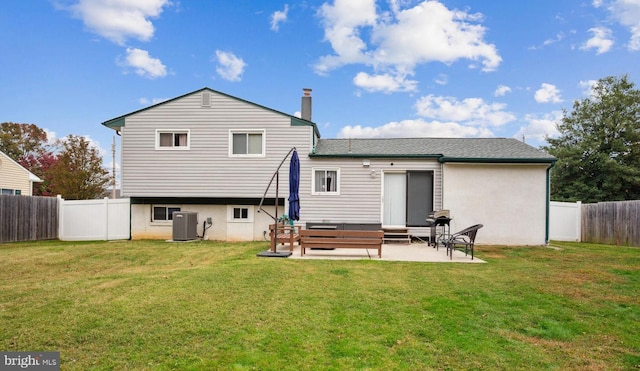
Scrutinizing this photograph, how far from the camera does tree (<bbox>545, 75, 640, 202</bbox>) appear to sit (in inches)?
1019

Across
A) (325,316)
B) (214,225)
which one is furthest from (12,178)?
(325,316)

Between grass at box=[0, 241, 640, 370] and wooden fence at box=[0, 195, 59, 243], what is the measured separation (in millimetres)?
7602

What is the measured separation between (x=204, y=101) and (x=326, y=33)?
7.14 m

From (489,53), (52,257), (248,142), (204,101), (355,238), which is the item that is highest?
(489,53)

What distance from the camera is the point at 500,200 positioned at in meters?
13.0

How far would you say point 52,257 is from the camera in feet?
31.9

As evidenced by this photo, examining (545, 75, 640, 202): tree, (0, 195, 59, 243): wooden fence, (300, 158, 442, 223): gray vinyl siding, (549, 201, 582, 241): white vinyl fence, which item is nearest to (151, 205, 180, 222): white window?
(0, 195, 59, 243): wooden fence

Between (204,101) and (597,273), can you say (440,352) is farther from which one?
(204,101)

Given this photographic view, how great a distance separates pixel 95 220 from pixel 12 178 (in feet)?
37.9

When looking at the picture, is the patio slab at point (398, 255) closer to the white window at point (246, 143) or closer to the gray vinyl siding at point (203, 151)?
the gray vinyl siding at point (203, 151)

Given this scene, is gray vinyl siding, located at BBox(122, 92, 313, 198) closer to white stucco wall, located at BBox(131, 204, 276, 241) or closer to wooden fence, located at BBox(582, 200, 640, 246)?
white stucco wall, located at BBox(131, 204, 276, 241)

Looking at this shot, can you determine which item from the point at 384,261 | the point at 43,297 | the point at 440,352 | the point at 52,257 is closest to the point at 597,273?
the point at 384,261

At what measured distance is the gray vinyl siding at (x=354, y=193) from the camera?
13.6 metres

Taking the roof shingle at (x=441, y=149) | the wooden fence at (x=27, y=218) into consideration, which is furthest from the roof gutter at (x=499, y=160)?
the wooden fence at (x=27, y=218)
